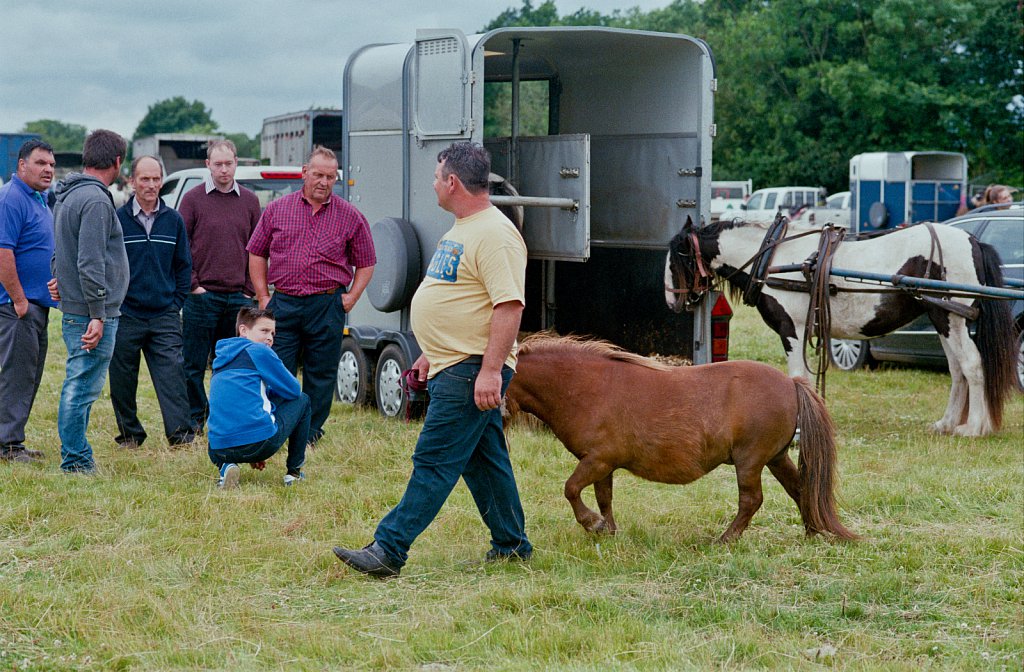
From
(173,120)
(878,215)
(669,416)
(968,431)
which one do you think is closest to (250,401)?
(669,416)

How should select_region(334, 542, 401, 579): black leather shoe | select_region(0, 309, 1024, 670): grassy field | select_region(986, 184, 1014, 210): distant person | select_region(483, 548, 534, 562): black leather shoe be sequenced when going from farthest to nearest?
select_region(986, 184, 1014, 210): distant person
select_region(483, 548, 534, 562): black leather shoe
select_region(334, 542, 401, 579): black leather shoe
select_region(0, 309, 1024, 670): grassy field

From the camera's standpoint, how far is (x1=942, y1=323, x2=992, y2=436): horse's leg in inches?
348

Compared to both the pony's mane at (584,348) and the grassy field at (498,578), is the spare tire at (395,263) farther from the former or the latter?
the pony's mane at (584,348)

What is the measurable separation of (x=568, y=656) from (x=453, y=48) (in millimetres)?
5062

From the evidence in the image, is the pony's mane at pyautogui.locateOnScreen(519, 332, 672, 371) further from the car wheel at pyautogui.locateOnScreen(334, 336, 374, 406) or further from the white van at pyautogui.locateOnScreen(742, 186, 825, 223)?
the white van at pyautogui.locateOnScreen(742, 186, 825, 223)

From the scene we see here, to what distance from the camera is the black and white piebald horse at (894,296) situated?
8.75 m

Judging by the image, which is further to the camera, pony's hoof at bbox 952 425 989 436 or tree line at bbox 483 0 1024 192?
tree line at bbox 483 0 1024 192

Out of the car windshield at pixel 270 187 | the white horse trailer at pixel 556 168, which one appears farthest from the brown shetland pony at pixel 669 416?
the car windshield at pixel 270 187

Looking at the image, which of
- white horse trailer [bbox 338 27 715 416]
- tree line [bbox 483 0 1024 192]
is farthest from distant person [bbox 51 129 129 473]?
tree line [bbox 483 0 1024 192]

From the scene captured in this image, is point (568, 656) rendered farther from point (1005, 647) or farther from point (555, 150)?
point (555, 150)

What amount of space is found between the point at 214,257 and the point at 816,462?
15.2 feet

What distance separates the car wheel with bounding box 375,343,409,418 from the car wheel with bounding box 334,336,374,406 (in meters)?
0.22

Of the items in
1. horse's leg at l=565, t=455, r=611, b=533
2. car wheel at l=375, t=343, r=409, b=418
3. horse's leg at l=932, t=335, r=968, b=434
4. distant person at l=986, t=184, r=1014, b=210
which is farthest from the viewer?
distant person at l=986, t=184, r=1014, b=210

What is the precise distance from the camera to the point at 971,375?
29.1 feet
